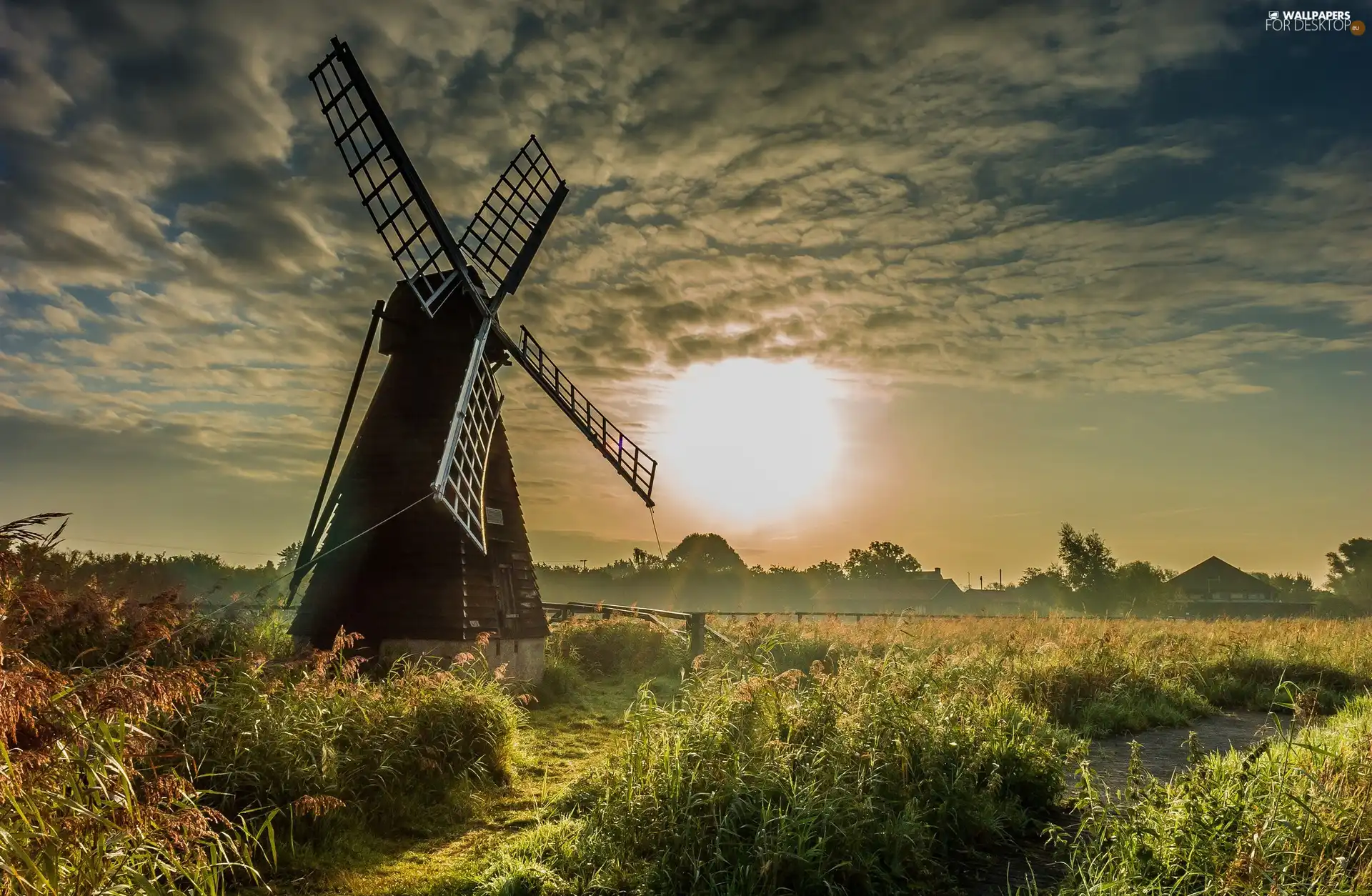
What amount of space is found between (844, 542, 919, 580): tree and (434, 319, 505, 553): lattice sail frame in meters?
76.6

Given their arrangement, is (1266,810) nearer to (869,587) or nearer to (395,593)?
(395,593)

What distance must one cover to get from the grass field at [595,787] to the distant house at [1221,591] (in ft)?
186

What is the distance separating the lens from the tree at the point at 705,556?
82.6 metres

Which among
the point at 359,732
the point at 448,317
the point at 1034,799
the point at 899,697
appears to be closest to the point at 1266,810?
the point at 1034,799

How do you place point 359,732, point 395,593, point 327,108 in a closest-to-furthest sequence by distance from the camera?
point 359,732 → point 395,593 → point 327,108

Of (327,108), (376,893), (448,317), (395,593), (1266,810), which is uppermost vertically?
(327,108)

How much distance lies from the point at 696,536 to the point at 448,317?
6921 cm

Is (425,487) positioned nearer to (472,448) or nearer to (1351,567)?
(472,448)

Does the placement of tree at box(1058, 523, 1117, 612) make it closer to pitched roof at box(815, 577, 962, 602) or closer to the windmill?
pitched roof at box(815, 577, 962, 602)

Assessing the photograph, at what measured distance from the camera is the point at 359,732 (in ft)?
28.4

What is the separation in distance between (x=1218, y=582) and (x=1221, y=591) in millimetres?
757

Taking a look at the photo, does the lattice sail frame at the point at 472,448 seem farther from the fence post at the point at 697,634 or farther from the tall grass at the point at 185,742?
the fence post at the point at 697,634

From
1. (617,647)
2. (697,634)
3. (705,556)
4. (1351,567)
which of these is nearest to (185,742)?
(697,634)

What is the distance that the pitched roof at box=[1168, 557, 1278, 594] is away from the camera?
63969 mm
